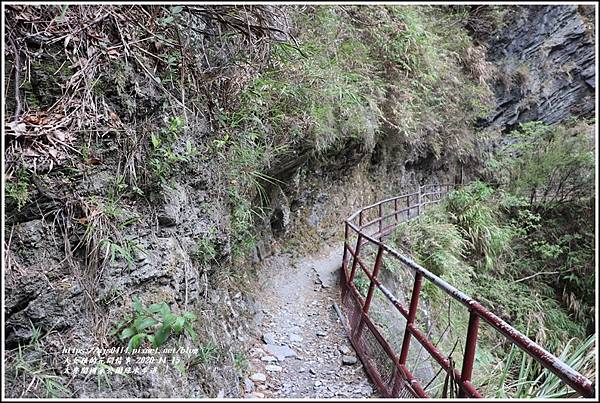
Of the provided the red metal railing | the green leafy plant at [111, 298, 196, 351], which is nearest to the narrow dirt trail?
the red metal railing

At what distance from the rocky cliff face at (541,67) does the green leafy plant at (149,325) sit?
15.5 metres

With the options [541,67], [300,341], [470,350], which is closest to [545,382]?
[470,350]

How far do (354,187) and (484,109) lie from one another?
A: 7.51m

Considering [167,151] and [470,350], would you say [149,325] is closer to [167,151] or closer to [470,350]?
[167,151]

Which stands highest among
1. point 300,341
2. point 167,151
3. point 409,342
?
point 167,151

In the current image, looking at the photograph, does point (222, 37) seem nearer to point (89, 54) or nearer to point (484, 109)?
point (89, 54)

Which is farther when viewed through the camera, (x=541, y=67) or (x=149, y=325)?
(x=541, y=67)

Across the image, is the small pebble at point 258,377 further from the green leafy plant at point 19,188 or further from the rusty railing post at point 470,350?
the green leafy plant at point 19,188

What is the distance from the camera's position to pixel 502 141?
14516 mm

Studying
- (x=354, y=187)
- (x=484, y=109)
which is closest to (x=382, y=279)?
(x=354, y=187)

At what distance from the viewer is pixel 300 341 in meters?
3.80

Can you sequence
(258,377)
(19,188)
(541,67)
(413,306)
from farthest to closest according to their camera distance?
(541,67)
(258,377)
(413,306)
(19,188)

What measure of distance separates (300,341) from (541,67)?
654 inches

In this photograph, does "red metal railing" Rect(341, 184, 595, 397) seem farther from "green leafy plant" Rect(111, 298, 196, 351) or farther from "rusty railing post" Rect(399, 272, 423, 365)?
"green leafy plant" Rect(111, 298, 196, 351)
